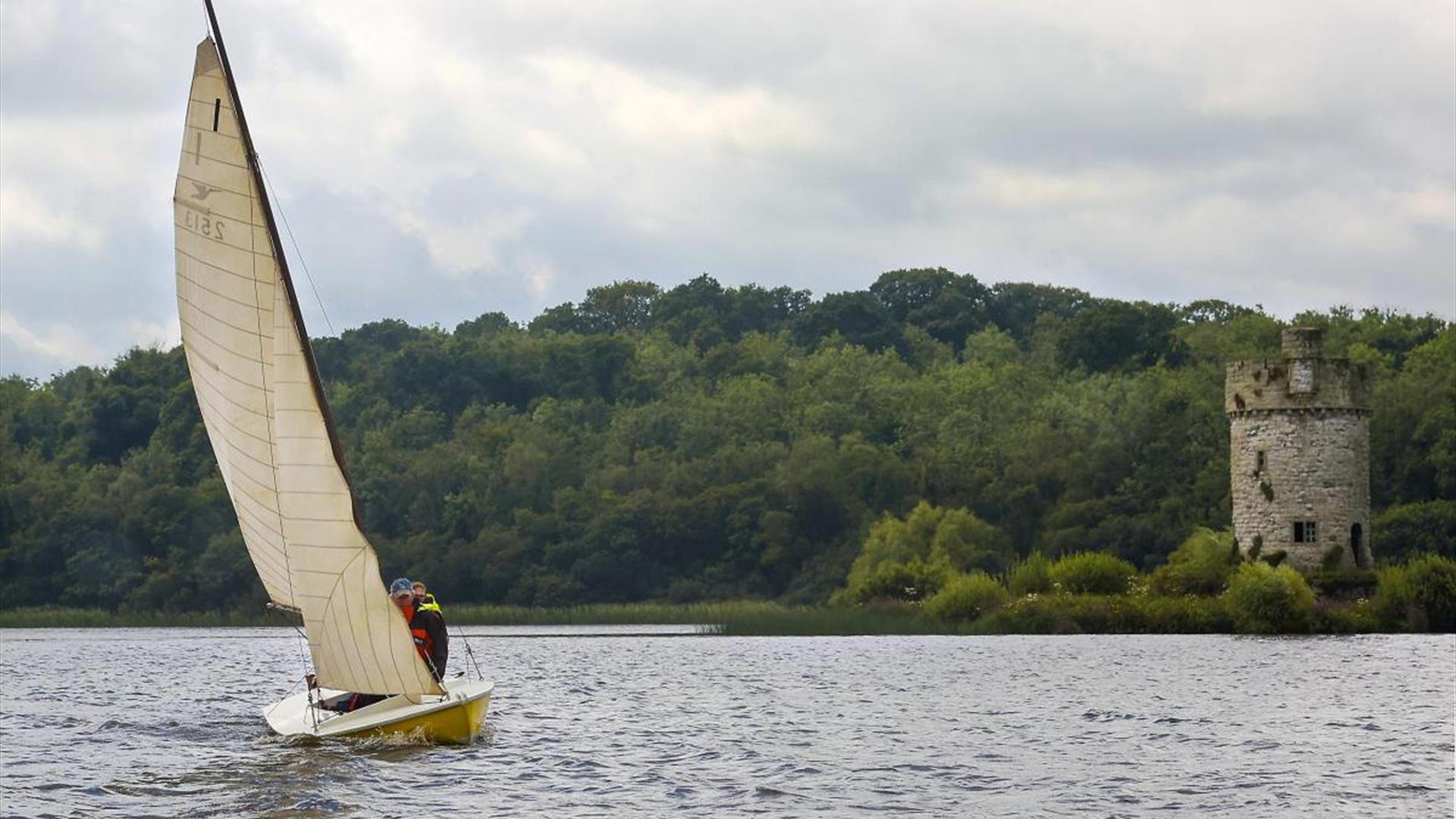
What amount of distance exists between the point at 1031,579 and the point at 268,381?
117 ft

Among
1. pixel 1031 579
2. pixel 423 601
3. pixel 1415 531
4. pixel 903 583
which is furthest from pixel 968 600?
pixel 423 601

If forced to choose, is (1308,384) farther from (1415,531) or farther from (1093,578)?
(1415,531)

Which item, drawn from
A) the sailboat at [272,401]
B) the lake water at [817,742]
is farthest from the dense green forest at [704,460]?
the sailboat at [272,401]

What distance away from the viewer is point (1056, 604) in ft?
177

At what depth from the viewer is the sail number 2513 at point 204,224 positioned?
23.3 m

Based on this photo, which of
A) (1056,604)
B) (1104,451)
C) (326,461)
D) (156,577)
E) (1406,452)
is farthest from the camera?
(156,577)

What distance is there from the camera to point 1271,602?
51469 millimetres

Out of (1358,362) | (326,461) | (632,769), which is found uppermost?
(1358,362)

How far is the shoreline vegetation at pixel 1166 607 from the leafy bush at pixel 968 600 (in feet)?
0.09

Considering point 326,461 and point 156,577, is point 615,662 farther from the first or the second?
point 156,577

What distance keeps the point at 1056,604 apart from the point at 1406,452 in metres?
25.4

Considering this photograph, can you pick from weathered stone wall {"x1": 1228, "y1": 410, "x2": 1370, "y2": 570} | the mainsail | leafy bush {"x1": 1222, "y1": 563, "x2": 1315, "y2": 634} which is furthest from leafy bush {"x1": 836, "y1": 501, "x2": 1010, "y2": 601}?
the mainsail

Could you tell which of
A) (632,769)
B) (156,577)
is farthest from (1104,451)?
(632,769)

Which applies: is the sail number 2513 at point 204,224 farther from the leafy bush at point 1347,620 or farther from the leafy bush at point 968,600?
the leafy bush at point 1347,620
